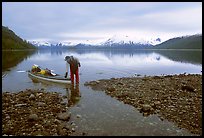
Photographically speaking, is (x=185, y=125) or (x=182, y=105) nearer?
(x=185, y=125)

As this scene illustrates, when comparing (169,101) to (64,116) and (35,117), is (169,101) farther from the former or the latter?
(35,117)

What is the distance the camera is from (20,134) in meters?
10.8

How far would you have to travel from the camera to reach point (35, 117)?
12.5 metres

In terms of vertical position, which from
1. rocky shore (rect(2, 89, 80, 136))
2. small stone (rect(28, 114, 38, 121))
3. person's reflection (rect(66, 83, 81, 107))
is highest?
small stone (rect(28, 114, 38, 121))

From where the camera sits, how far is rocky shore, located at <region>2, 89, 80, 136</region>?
11.2 meters

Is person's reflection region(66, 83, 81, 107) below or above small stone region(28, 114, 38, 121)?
below

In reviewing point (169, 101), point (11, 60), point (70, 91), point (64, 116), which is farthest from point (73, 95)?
point (11, 60)

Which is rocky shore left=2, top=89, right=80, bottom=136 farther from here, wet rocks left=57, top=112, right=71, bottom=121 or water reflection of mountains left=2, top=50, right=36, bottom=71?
water reflection of mountains left=2, top=50, right=36, bottom=71

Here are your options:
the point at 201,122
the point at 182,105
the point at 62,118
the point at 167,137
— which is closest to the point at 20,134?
the point at 62,118

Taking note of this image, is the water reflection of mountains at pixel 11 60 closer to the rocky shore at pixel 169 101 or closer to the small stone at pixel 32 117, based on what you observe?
the rocky shore at pixel 169 101

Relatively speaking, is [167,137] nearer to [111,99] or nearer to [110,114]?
[110,114]

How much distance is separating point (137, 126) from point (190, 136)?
2.55m

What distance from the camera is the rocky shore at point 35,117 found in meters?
11.2

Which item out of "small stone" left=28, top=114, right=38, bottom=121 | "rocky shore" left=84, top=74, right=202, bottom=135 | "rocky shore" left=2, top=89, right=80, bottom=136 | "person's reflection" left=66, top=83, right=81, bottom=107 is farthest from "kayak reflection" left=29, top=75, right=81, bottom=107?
"small stone" left=28, top=114, right=38, bottom=121
